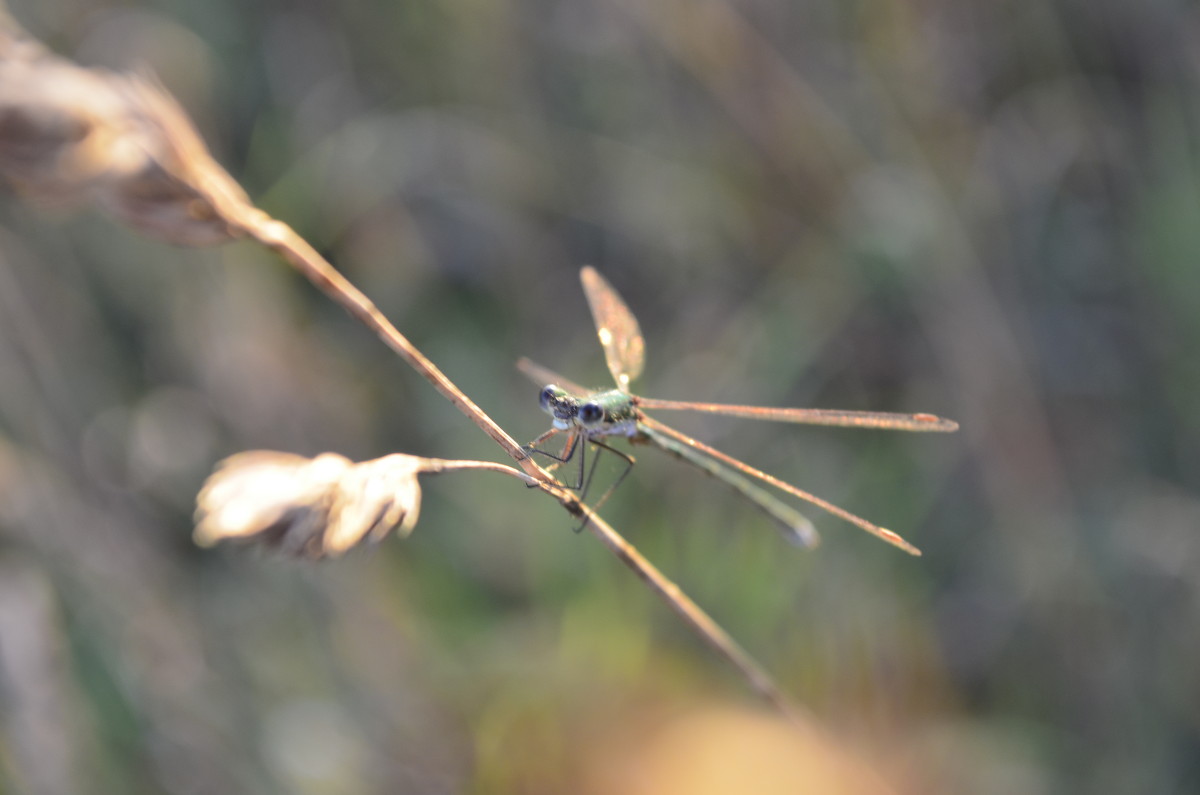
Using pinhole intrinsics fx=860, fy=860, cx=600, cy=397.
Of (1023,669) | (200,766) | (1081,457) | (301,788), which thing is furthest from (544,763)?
(1081,457)

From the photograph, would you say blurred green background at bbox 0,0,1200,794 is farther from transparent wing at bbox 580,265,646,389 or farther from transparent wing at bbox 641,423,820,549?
transparent wing at bbox 580,265,646,389

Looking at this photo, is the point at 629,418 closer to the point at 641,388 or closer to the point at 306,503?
the point at 641,388

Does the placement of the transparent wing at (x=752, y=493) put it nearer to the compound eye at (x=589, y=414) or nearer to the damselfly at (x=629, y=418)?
the damselfly at (x=629, y=418)

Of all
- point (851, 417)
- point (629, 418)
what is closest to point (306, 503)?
point (629, 418)

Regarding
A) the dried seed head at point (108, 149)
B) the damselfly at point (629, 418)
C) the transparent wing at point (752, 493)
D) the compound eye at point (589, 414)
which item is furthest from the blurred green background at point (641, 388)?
the dried seed head at point (108, 149)

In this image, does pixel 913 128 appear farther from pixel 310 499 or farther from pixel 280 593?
pixel 310 499

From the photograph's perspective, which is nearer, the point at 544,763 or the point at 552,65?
the point at 544,763
